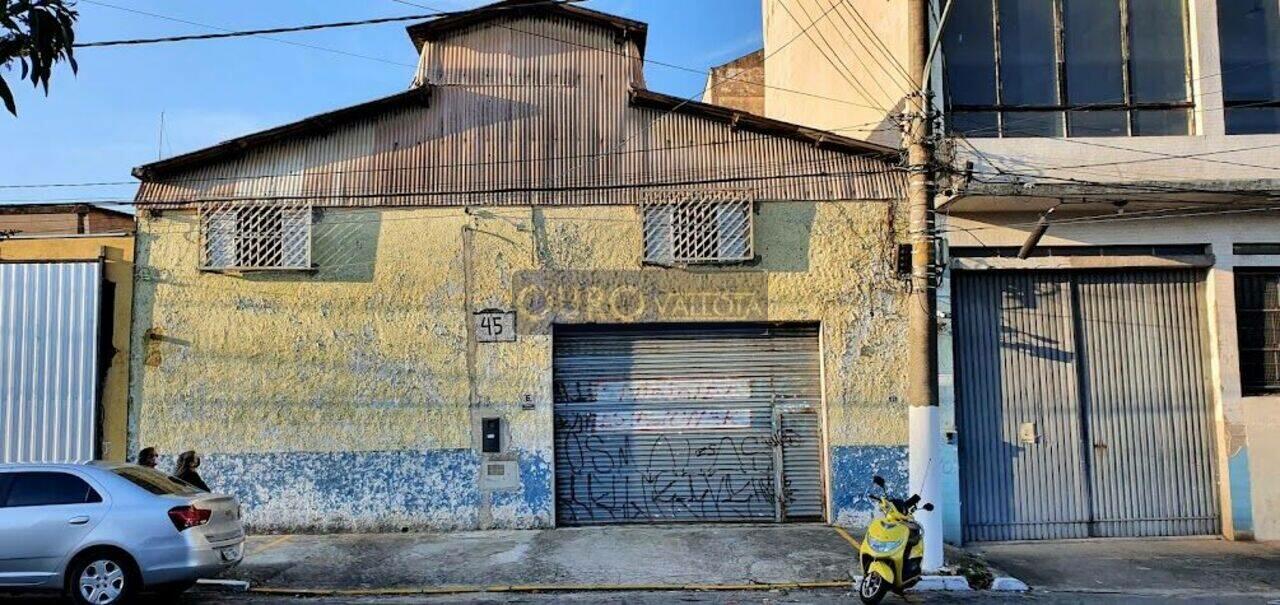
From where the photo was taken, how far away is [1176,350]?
12.6 meters

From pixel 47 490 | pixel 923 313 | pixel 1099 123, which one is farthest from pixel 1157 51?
pixel 47 490

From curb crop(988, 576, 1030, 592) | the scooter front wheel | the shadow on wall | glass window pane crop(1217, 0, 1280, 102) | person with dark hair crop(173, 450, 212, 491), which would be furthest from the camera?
the shadow on wall

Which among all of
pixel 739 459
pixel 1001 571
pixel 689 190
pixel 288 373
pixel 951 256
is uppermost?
pixel 689 190

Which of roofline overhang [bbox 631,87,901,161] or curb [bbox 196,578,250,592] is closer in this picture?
curb [bbox 196,578,250,592]

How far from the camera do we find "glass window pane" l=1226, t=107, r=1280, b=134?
12438 mm

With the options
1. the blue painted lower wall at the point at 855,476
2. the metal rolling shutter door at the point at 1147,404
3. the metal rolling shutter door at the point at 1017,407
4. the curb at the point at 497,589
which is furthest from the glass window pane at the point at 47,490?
the metal rolling shutter door at the point at 1147,404

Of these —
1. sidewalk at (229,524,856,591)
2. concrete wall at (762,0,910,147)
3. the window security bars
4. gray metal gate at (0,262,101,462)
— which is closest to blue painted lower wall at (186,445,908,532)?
sidewalk at (229,524,856,591)

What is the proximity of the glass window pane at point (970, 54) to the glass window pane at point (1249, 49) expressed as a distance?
3046 millimetres

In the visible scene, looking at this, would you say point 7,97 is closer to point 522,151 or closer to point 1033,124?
point 522,151

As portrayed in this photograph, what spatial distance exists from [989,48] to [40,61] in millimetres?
10970

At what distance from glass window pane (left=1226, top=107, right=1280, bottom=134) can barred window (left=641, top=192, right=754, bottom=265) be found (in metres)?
6.46

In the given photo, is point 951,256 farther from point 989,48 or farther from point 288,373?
point 288,373

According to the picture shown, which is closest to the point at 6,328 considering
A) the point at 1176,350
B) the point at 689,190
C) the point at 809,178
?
the point at 689,190

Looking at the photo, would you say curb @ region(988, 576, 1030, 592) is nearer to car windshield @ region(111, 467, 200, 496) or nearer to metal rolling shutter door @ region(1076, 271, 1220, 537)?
metal rolling shutter door @ region(1076, 271, 1220, 537)
